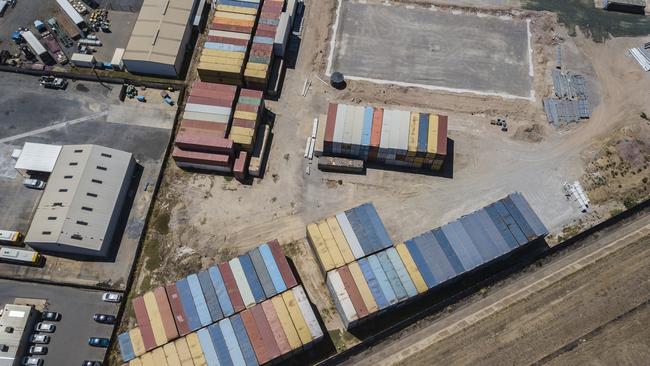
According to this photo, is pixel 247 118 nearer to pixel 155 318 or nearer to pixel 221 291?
pixel 221 291

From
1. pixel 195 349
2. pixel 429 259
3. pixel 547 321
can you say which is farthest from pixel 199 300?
pixel 547 321

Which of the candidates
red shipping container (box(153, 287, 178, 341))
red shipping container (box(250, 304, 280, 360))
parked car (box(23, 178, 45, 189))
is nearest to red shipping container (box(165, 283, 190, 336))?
red shipping container (box(153, 287, 178, 341))

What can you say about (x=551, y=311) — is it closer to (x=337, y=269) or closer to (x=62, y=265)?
(x=337, y=269)

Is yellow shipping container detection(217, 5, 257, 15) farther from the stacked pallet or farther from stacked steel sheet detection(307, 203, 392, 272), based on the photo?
stacked steel sheet detection(307, 203, 392, 272)

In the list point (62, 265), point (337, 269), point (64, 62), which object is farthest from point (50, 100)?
point (337, 269)

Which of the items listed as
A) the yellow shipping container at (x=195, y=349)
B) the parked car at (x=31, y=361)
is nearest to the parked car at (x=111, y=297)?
the parked car at (x=31, y=361)

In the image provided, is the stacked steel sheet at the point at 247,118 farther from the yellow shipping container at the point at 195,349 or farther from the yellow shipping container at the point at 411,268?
the yellow shipping container at the point at 195,349
